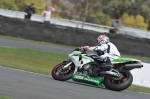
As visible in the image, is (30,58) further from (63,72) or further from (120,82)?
(120,82)

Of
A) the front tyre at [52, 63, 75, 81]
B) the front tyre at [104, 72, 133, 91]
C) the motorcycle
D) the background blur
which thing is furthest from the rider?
the background blur

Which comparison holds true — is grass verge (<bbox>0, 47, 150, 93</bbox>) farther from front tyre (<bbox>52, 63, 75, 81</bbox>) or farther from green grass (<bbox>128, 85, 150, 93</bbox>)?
front tyre (<bbox>52, 63, 75, 81</bbox>)

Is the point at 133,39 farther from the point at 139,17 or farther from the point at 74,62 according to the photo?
the point at 139,17

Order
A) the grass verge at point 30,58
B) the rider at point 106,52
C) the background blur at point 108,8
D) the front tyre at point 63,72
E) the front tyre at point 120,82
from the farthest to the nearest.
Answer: the background blur at point 108,8 → the grass verge at point 30,58 → the front tyre at point 63,72 → the rider at point 106,52 → the front tyre at point 120,82

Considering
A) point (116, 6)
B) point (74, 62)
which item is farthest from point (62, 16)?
point (74, 62)

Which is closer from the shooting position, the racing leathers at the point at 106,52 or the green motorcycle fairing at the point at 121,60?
the green motorcycle fairing at the point at 121,60

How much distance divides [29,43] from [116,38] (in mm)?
4148

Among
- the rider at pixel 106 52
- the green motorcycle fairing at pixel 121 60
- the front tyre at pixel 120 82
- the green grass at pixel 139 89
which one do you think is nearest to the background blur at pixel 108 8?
the green grass at pixel 139 89

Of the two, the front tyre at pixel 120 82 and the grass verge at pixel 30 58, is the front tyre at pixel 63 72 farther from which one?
the grass verge at pixel 30 58

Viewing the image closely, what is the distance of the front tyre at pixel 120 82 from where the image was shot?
11720mm

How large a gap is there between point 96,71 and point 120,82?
85 centimetres

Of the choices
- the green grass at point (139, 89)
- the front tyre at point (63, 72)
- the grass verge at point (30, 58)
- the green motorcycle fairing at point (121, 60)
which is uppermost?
the green motorcycle fairing at point (121, 60)

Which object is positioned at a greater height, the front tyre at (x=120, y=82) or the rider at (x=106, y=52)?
the rider at (x=106, y=52)

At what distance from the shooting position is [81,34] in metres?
24.7
